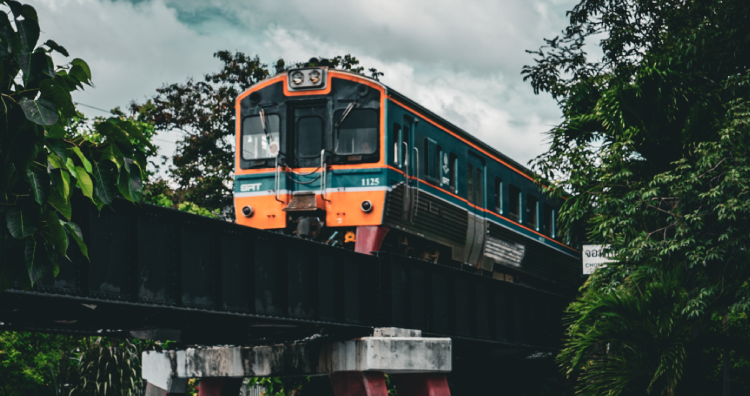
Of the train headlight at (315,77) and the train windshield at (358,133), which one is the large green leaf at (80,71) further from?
the train headlight at (315,77)

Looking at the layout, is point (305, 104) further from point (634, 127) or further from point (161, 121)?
point (161, 121)

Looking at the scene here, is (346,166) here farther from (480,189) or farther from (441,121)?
(480,189)

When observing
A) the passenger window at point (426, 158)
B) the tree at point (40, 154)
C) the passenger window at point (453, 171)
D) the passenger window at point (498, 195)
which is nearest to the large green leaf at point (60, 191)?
the tree at point (40, 154)

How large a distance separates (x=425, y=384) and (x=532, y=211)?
950 centimetres

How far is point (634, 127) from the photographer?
57.5ft

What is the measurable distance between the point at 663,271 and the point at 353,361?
5.65 m

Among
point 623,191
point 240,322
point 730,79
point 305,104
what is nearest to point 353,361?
point 240,322

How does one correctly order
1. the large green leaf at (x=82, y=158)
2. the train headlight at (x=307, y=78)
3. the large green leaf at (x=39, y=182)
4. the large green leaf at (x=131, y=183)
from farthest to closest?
the train headlight at (x=307, y=78)
the large green leaf at (x=131, y=183)
the large green leaf at (x=82, y=158)
the large green leaf at (x=39, y=182)

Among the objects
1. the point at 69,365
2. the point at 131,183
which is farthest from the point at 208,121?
the point at 131,183

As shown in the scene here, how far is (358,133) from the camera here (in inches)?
684

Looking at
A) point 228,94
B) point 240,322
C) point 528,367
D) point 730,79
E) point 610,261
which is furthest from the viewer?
point 228,94

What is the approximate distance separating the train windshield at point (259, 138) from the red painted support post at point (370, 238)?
A: 2.35 metres

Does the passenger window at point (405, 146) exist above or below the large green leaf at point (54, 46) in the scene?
above

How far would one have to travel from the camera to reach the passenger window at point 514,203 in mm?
23547
